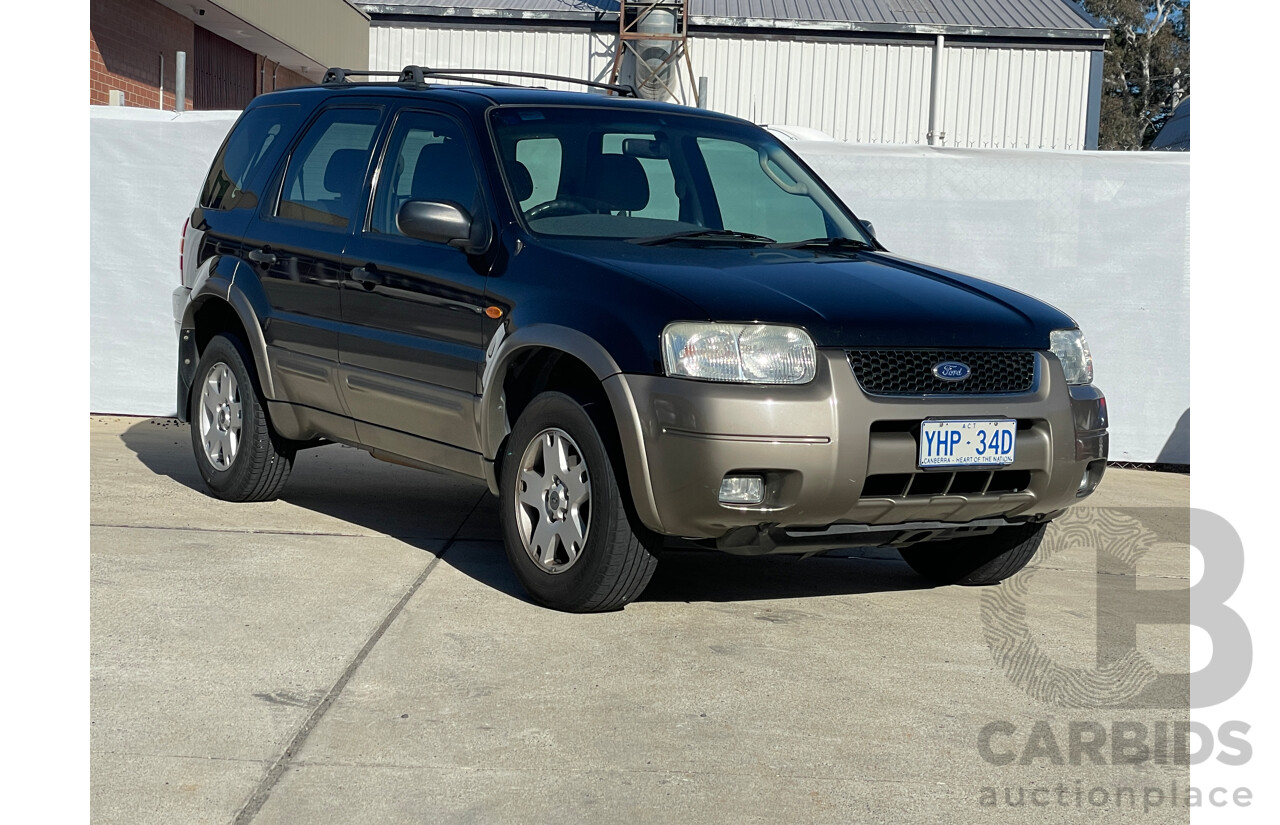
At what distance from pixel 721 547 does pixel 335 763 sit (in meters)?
1.74

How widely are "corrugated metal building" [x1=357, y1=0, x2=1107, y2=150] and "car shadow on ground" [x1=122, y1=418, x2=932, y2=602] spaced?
830 inches

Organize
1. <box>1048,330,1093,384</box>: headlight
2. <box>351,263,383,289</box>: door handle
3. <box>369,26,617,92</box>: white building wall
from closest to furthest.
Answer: <box>1048,330,1093,384</box>: headlight
<box>351,263,383,289</box>: door handle
<box>369,26,617,92</box>: white building wall

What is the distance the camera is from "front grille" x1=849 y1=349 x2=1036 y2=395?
5.07 meters

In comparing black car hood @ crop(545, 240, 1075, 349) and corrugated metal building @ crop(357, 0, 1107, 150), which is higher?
corrugated metal building @ crop(357, 0, 1107, 150)

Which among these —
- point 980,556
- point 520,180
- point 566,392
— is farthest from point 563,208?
point 980,556

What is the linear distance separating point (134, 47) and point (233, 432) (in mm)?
10756

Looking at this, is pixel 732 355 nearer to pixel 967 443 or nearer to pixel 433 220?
pixel 967 443

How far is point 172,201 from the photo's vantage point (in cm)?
1014

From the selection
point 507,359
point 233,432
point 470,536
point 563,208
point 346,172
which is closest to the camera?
point 507,359

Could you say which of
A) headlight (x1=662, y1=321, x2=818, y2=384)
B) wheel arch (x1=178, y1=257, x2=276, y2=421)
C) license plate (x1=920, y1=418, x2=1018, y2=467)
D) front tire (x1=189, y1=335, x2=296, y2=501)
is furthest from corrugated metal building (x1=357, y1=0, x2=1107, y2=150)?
headlight (x1=662, y1=321, x2=818, y2=384)

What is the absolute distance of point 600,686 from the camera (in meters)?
4.67

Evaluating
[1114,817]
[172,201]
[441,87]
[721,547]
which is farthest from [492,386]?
[172,201]

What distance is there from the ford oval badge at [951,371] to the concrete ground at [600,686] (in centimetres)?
96

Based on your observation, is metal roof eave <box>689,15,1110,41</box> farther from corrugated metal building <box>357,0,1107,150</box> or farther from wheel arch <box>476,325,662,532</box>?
wheel arch <box>476,325,662,532</box>
